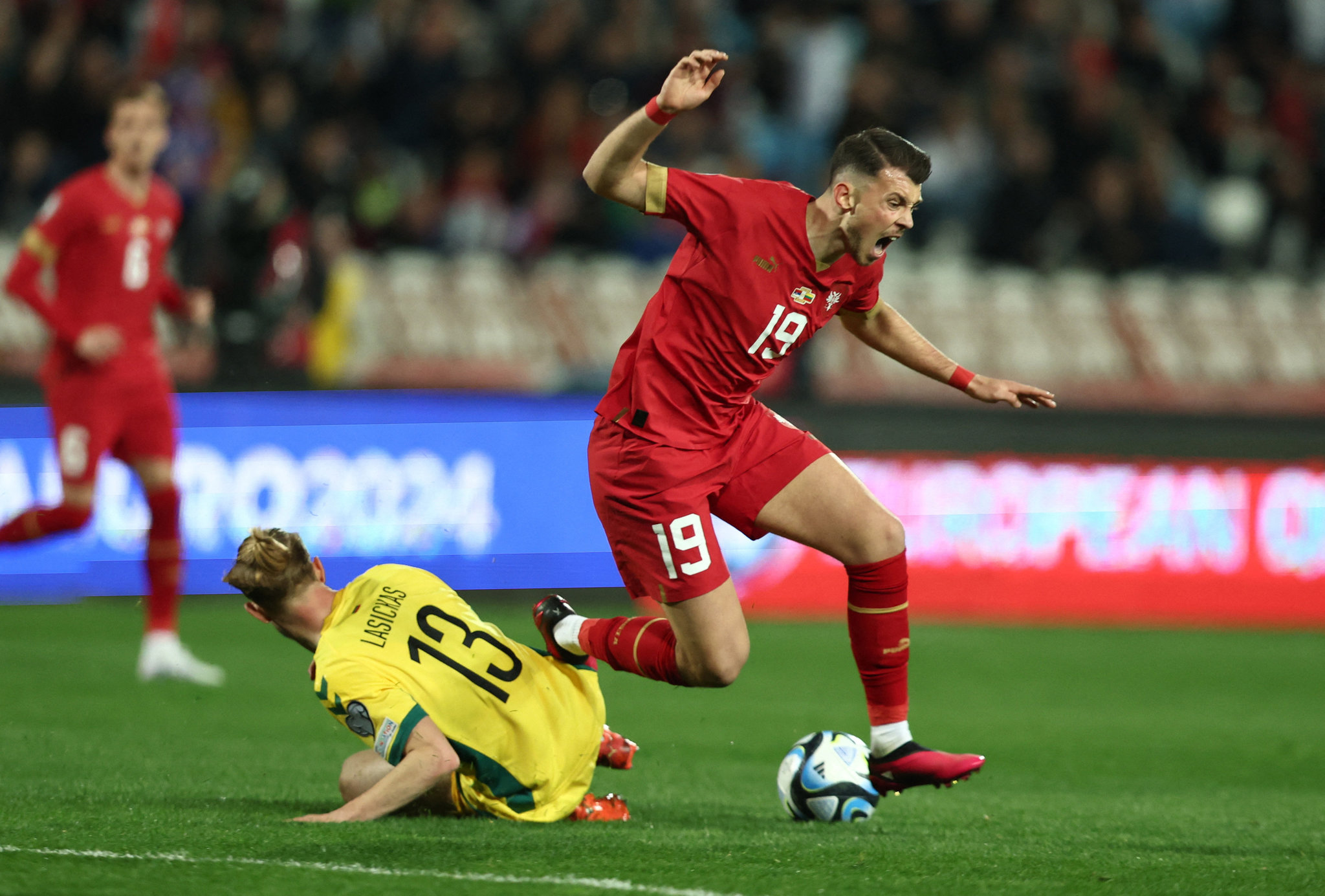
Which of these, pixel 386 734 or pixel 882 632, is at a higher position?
pixel 882 632

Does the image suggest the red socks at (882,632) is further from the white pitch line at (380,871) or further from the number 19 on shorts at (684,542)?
the white pitch line at (380,871)

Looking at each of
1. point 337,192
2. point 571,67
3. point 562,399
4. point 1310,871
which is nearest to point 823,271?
point 1310,871

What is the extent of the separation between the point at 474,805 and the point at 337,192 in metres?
8.62

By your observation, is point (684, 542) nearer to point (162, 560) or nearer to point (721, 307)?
point (721, 307)

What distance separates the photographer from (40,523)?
802cm

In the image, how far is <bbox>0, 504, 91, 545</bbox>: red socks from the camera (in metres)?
7.99

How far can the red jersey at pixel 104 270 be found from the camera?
7.97 m

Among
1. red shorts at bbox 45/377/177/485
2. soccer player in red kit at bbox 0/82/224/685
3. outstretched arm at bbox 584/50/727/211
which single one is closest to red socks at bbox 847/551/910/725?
outstretched arm at bbox 584/50/727/211

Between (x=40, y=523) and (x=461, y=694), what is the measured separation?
4.13m

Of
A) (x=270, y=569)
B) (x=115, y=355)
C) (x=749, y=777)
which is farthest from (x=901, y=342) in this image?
(x=115, y=355)

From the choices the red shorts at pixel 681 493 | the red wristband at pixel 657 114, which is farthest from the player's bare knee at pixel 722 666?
the red wristband at pixel 657 114

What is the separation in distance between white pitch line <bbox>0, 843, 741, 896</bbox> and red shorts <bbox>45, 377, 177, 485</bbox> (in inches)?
156

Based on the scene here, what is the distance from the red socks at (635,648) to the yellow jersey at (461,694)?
0.43ft

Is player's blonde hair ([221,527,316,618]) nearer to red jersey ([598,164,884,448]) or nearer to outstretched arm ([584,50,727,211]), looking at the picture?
red jersey ([598,164,884,448])
